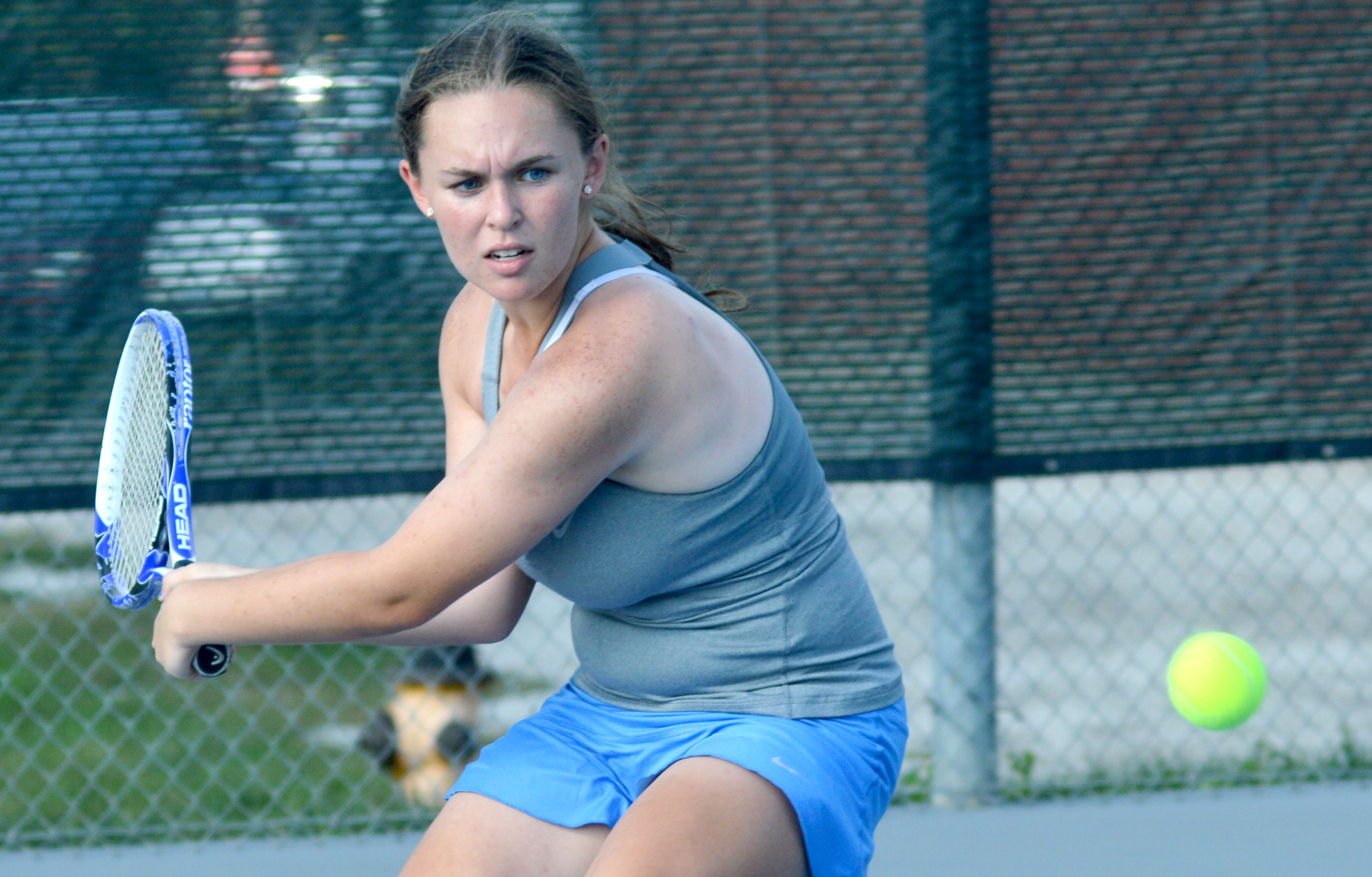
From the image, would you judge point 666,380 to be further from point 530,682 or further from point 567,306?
point 530,682

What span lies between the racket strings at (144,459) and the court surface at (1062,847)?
1187 mm

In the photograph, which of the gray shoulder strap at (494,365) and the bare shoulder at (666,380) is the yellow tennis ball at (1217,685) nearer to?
the bare shoulder at (666,380)

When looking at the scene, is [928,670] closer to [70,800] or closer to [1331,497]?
[70,800]

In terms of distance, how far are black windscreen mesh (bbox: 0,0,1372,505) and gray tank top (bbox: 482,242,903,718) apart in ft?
4.04

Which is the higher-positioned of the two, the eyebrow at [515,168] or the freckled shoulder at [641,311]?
the eyebrow at [515,168]

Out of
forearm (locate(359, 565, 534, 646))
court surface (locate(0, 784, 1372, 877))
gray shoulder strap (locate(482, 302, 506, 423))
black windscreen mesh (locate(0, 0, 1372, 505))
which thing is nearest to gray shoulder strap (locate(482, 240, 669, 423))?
gray shoulder strap (locate(482, 302, 506, 423))

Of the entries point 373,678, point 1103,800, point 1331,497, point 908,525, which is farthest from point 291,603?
point 1331,497

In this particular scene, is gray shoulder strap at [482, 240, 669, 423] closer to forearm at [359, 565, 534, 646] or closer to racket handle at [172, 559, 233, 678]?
forearm at [359, 565, 534, 646]

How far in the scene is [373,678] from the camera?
3994 mm

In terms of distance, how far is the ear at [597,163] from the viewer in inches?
63.6

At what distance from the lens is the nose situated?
1.51 metres

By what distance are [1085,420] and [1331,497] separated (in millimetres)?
4073

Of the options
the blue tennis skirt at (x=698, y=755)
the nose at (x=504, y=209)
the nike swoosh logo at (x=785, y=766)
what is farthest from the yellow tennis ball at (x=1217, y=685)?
the nose at (x=504, y=209)

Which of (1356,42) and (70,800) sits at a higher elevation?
(1356,42)
